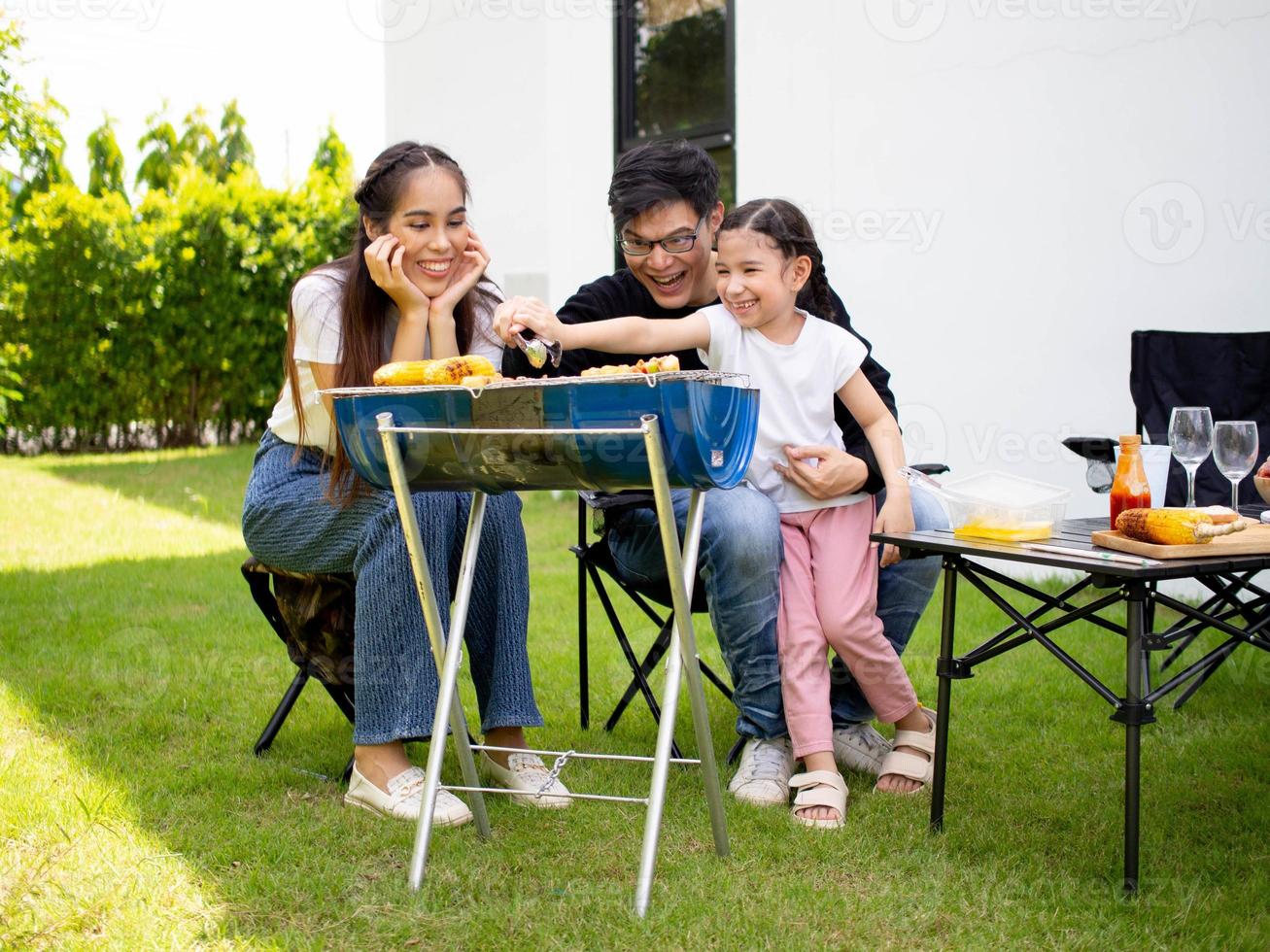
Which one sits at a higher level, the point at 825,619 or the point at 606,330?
the point at 606,330

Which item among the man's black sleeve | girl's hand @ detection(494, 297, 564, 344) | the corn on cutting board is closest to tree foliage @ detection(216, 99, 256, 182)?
the man's black sleeve

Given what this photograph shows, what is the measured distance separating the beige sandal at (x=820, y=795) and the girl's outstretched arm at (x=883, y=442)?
495 millimetres

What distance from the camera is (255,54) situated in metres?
14.2

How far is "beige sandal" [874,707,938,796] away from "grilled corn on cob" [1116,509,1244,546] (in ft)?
2.72

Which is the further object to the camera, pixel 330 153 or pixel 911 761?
pixel 330 153

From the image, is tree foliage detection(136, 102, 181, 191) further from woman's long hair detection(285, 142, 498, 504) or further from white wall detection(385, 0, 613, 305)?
woman's long hair detection(285, 142, 498, 504)

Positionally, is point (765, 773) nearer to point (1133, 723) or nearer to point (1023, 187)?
point (1133, 723)

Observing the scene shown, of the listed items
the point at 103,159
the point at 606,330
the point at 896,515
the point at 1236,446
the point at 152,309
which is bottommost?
the point at 896,515

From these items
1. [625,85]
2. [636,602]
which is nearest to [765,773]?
[636,602]

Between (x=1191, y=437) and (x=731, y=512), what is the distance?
96cm

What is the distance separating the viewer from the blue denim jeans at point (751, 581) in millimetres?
2756

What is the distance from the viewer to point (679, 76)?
743 cm

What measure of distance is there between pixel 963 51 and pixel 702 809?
13.2 ft

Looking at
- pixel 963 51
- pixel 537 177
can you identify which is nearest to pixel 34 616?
pixel 963 51
